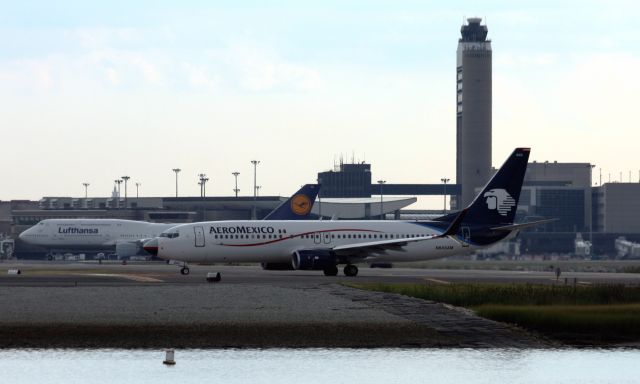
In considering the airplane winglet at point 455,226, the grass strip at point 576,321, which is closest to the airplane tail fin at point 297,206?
the airplane winglet at point 455,226

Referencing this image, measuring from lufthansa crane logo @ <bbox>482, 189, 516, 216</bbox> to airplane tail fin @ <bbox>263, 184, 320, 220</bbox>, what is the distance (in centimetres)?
4277

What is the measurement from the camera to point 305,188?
12262 cm

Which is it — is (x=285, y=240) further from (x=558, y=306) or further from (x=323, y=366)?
(x=323, y=366)

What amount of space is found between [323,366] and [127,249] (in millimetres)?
101600

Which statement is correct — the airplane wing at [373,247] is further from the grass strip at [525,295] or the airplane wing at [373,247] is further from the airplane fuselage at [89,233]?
the airplane fuselage at [89,233]

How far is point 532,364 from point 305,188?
86.2 meters

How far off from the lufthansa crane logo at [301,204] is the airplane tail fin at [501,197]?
43.3 meters

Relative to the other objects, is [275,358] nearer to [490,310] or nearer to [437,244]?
[490,310]

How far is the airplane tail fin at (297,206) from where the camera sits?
395 ft

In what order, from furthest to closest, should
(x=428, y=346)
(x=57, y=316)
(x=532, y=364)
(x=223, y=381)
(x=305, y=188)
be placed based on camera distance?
1. (x=305, y=188)
2. (x=57, y=316)
3. (x=428, y=346)
4. (x=532, y=364)
5. (x=223, y=381)

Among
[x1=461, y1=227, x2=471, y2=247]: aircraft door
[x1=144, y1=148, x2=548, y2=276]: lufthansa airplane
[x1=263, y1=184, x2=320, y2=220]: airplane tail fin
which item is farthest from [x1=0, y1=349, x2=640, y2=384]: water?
[x1=263, y1=184, x2=320, y2=220]: airplane tail fin

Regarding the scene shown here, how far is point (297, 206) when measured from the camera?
12175cm

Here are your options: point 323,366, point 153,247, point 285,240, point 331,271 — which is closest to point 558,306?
point 323,366

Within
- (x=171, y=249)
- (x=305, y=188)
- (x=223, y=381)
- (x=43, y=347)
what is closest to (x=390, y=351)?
(x=223, y=381)
